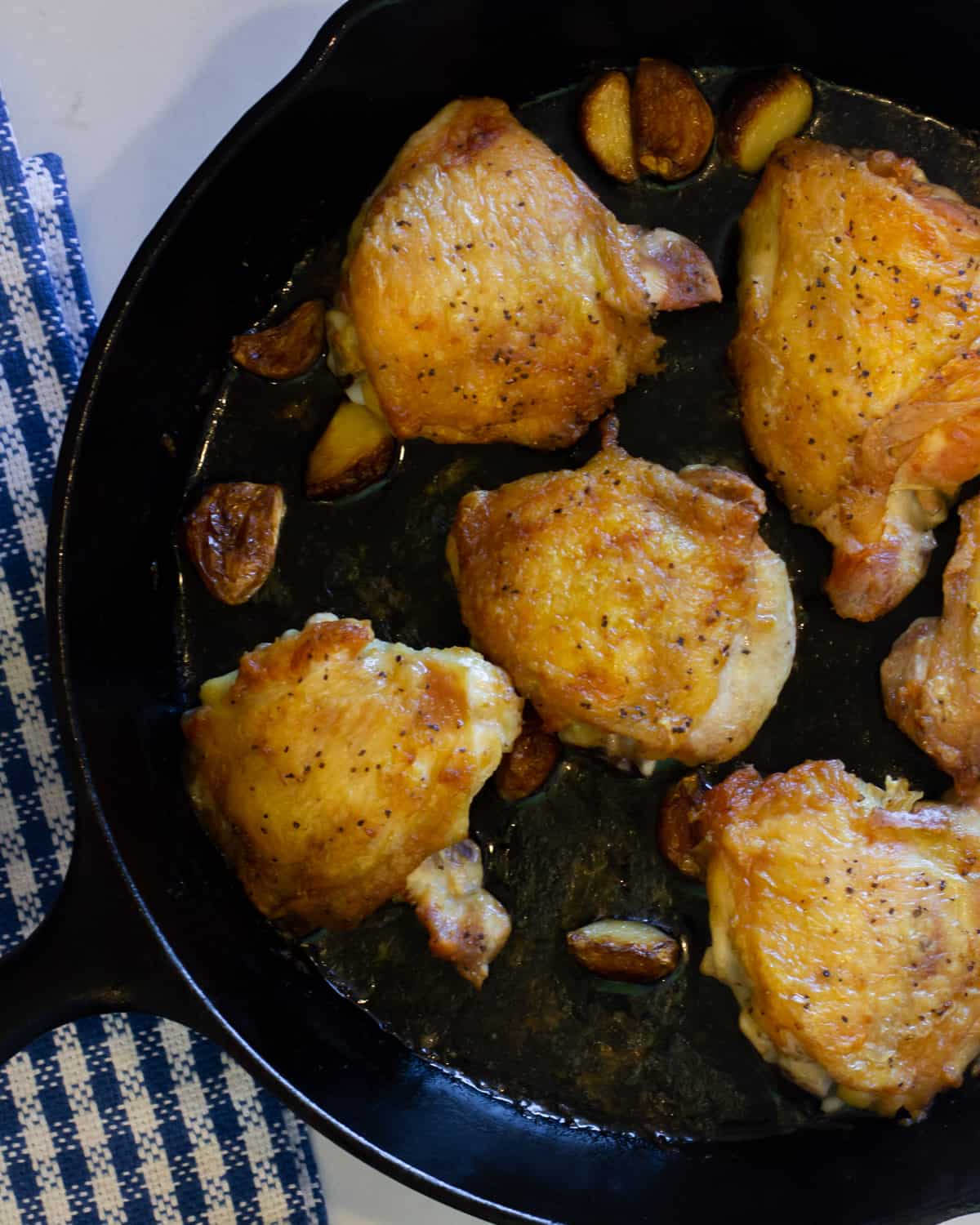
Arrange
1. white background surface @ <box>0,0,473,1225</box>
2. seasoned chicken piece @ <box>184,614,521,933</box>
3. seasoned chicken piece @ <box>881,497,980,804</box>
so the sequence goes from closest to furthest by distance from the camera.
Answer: seasoned chicken piece @ <box>184,614,521,933</box> < seasoned chicken piece @ <box>881,497,980,804</box> < white background surface @ <box>0,0,473,1225</box>

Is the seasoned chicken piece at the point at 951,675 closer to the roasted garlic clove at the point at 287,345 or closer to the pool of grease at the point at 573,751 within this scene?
the pool of grease at the point at 573,751

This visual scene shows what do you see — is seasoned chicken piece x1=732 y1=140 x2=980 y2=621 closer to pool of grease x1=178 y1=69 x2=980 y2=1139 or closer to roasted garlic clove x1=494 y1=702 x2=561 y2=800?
pool of grease x1=178 y1=69 x2=980 y2=1139

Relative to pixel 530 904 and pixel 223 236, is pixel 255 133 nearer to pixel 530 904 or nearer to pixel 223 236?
pixel 223 236

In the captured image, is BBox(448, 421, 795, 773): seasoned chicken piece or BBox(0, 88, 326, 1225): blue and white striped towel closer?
BBox(448, 421, 795, 773): seasoned chicken piece

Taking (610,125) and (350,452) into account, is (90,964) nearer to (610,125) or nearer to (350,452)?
(350,452)

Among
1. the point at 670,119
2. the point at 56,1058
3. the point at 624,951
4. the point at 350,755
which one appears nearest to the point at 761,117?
the point at 670,119

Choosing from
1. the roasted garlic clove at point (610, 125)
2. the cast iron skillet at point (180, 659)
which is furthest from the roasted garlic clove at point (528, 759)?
the roasted garlic clove at point (610, 125)

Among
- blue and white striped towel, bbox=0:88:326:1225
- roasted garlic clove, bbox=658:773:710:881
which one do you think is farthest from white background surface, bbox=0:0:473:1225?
roasted garlic clove, bbox=658:773:710:881
